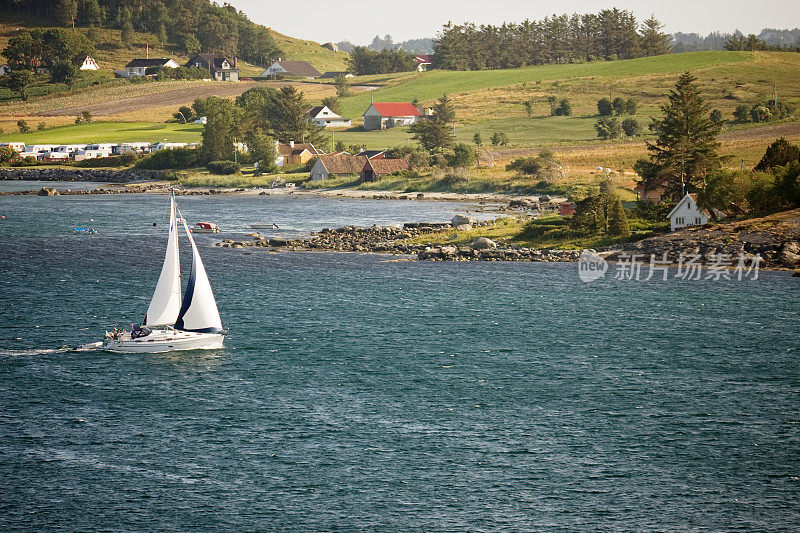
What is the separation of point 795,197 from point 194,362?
216 ft

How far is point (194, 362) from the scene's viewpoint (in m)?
56.5

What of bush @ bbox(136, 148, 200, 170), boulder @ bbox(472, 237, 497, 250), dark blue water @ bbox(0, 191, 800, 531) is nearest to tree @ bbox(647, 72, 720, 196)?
boulder @ bbox(472, 237, 497, 250)

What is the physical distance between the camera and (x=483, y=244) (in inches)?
3760

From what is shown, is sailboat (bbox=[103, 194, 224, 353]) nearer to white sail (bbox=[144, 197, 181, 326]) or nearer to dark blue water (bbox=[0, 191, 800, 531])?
white sail (bbox=[144, 197, 181, 326])

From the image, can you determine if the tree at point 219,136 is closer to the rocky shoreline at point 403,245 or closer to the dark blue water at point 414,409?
the rocky shoreline at point 403,245

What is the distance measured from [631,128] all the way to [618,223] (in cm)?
10350

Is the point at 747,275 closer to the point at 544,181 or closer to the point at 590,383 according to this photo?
the point at 590,383

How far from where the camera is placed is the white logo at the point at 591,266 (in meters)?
84.6

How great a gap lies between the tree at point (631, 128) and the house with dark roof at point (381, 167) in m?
51.2

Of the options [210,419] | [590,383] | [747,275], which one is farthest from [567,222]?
[210,419]

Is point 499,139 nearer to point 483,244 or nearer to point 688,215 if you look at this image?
point 688,215

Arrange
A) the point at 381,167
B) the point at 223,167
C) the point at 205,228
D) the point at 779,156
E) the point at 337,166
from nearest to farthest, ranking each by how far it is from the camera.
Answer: the point at 779,156 < the point at 205,228 < the point at 381,167 < the point at 337,166 < the point at 223,167

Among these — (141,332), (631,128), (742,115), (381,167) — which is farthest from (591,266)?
(742,115)

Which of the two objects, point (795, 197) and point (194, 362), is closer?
point (194, 362)
